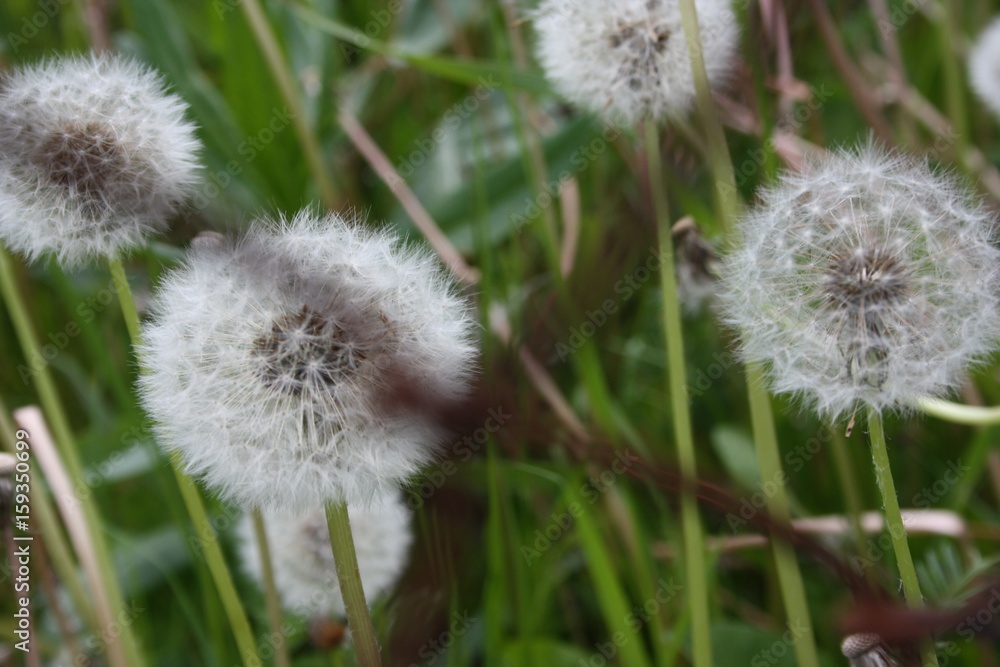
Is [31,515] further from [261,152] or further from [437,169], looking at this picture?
[437,169]

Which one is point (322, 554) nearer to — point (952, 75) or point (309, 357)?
point (309, 357)

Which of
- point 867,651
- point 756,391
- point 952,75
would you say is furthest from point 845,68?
point 867,651

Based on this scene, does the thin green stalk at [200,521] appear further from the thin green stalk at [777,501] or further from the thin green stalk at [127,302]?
the thin green stalk at [777,501]

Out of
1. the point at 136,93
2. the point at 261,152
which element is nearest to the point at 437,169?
the point at 261,152

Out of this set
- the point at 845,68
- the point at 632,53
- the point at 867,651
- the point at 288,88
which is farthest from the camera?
the point at 288,88

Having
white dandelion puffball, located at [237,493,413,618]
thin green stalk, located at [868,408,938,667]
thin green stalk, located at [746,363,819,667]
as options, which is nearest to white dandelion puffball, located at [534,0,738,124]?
thin green stalk, located at [746,363,819,667]

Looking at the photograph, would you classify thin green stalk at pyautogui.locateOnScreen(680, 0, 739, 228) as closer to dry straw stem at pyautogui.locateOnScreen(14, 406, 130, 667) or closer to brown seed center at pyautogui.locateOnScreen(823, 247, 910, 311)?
brown seed center at pyautogui.locateOnScreen(823, 247, 910, 311)
